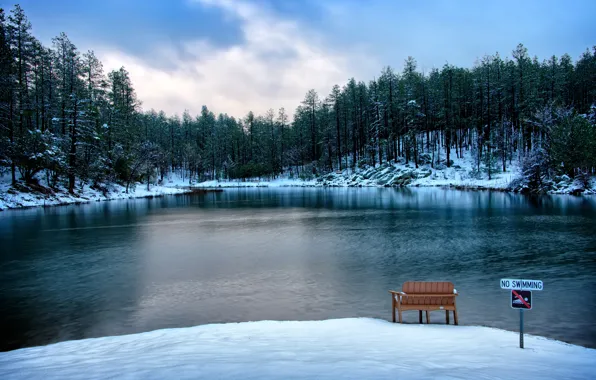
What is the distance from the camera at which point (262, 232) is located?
26.3 metres

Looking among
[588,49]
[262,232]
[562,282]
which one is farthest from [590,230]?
[588,49]

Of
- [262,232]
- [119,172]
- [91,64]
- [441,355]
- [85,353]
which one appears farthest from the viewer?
[91,64]

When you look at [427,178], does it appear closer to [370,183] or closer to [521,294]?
[370,183]

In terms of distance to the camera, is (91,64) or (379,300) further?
(91,64)

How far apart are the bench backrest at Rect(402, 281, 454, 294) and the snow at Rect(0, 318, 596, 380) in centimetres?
80

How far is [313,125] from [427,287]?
107785 mm

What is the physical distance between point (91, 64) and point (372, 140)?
62.4m

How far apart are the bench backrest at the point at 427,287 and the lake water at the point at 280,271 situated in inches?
52.8

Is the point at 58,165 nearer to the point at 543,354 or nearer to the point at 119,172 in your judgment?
the point at 119,172

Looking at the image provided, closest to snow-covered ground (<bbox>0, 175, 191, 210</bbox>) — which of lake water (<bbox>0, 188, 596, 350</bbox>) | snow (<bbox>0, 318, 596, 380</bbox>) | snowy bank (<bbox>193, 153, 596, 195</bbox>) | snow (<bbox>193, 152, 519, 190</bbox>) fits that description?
lake water (<bbox>0, 188, 596, 350</bbox>)

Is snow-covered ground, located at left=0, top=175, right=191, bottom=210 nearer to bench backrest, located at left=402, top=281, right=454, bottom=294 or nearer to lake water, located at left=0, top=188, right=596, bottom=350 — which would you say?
lake water, located at left=0, top=188, right=596, bottom=350

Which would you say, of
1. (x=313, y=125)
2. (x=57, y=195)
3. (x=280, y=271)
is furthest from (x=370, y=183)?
(x=280, y=271)

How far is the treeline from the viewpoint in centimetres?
4984

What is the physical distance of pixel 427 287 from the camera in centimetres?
926
